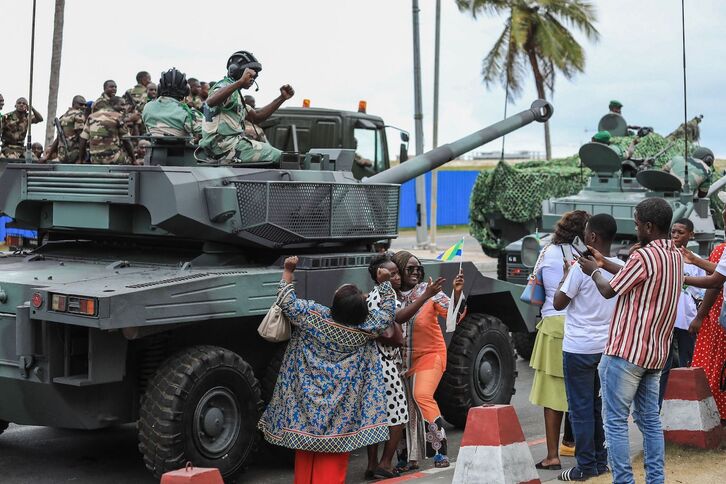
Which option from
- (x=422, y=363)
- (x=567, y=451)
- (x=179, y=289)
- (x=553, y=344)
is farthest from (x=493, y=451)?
(x=179, y=289)

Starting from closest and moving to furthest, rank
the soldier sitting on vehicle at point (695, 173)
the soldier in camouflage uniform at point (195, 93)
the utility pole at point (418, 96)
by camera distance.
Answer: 1. the soldier in camouflage uniform at point (195, 93)
2. the soldier sitting on vehicle at point (695, 173)
3. the utility pole at point (418, 96)

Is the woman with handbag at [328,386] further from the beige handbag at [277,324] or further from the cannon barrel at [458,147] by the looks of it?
the cannon barrel at [458,147]

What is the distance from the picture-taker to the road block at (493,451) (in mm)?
6555

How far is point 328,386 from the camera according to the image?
719cm

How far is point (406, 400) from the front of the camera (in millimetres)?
7766

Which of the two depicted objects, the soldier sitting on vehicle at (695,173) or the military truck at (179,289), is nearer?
the military truck at (179,289)

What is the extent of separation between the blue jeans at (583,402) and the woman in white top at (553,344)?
0.40 m

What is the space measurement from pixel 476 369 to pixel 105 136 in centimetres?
530

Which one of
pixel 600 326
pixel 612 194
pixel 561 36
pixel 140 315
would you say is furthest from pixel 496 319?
pixel 561 36

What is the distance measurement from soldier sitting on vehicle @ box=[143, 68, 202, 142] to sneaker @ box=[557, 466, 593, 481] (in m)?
3.52

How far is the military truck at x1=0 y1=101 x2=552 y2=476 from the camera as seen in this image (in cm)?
711

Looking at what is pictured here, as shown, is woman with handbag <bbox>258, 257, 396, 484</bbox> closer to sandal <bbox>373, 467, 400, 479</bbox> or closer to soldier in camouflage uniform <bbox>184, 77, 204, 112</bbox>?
sandal <bbox>373, 467, 400, 479</bbox>

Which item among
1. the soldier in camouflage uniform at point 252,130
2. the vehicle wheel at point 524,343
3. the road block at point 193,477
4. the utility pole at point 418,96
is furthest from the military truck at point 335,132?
the road block at point 193,477

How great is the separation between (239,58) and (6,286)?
233 centimetres
